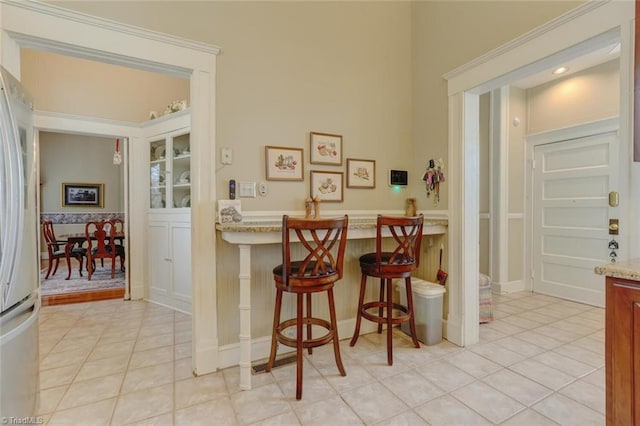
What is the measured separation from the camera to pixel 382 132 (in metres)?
2.84

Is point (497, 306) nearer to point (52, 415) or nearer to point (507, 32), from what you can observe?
point (507, 32)

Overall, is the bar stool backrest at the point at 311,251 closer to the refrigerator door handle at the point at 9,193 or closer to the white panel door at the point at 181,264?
the refrigerator door handle at the point at 9,193

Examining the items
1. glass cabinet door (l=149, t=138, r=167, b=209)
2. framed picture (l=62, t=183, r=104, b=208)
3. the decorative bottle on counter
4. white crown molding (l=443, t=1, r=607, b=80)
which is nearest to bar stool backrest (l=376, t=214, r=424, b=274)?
the decorative bottle on counter

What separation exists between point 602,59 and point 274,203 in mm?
3993

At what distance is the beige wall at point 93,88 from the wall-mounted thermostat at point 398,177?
10.8 feet

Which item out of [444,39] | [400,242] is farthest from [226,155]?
[444,39]

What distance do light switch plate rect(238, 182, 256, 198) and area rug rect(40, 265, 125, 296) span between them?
326 cm

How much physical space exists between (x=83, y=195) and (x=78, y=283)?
378 cm

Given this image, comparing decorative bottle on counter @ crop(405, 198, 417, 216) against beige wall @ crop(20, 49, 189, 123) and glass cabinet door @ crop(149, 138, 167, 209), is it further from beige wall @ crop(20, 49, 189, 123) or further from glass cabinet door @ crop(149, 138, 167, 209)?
beige wall @ crop(20, 49, 189, 123)

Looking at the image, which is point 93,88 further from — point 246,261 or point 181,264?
point 246,261

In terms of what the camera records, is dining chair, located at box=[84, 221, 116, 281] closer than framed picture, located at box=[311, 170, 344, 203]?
No

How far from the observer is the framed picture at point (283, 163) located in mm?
2322

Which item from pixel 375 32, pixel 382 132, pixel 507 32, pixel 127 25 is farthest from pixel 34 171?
pixel 507 32

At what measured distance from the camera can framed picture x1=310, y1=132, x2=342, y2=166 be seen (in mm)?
2500
